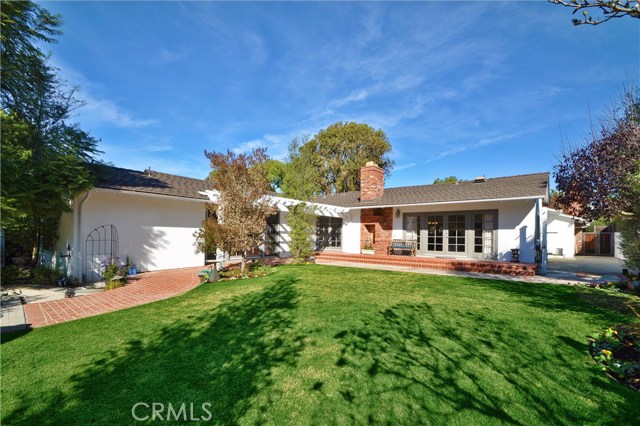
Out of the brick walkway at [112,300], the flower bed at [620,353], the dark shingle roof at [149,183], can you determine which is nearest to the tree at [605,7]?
the flower bed at [620,353]

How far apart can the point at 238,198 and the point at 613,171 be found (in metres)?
11.5

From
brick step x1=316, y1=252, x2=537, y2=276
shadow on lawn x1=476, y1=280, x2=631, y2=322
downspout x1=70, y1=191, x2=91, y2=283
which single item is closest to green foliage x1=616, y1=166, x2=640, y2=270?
shadow on lawn x1=476, y1=280, x2=631, y2=322

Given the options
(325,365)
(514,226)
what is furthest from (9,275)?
(514,226)

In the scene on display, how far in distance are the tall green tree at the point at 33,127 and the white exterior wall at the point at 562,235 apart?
92.5ft

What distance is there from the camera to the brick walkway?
6066mm

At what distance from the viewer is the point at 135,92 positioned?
12.9 meters

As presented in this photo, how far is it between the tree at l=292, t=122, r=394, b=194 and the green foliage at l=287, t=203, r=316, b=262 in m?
19.9

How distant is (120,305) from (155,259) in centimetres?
514

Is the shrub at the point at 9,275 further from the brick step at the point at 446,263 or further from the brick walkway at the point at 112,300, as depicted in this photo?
the brick step at the point at 446,263

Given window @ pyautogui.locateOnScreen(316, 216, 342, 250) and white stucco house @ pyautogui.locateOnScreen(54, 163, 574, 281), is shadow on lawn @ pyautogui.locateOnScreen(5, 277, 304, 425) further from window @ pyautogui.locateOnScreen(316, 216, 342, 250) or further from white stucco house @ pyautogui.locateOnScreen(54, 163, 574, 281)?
window @ pyautogui.locateOnScreen(316, 216, 342, 250)

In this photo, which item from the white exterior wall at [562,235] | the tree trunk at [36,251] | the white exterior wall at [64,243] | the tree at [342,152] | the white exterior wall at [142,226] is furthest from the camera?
the tree at [342,152]

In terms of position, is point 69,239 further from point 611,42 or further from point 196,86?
point 611,42

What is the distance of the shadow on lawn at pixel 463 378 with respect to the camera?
2908 mm

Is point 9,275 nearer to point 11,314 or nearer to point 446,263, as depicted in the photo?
point 11,314
